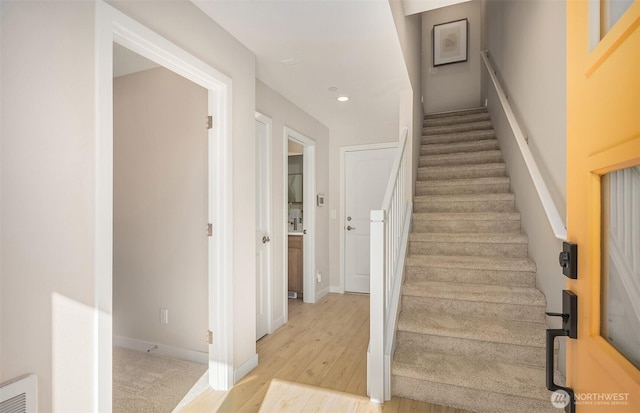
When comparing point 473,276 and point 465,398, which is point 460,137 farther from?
point 465,398

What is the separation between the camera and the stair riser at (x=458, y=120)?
4262mm

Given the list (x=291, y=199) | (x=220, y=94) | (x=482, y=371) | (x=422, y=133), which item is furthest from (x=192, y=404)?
(x=422, y=133)

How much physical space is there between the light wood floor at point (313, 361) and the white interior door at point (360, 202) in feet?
2.29

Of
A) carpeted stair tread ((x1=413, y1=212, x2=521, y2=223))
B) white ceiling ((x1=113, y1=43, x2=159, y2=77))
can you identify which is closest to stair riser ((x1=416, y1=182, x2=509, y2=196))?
carpeted stair tread ((x1=413, y1=212, x2=521, y2=223))

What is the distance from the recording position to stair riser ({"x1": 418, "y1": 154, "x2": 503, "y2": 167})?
3504 millimetres

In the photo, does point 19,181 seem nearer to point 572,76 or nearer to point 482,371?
point 572,76

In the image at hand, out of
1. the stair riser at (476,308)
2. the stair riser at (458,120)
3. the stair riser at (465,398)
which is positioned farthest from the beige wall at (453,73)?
the stair riser at (465,398)

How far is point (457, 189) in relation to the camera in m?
3.35

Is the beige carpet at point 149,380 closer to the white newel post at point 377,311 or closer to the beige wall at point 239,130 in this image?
the beige wall at point 239,130

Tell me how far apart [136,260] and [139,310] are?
0.43m

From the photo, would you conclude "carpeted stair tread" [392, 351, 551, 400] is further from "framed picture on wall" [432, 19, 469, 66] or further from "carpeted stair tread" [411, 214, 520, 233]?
"framed picture on wall" [432, 19, 469, 66]

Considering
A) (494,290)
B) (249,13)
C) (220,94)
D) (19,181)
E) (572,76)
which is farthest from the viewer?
(494,290)

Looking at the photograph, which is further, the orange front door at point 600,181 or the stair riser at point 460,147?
the stair riser at point 460,147

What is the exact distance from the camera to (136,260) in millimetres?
2670
